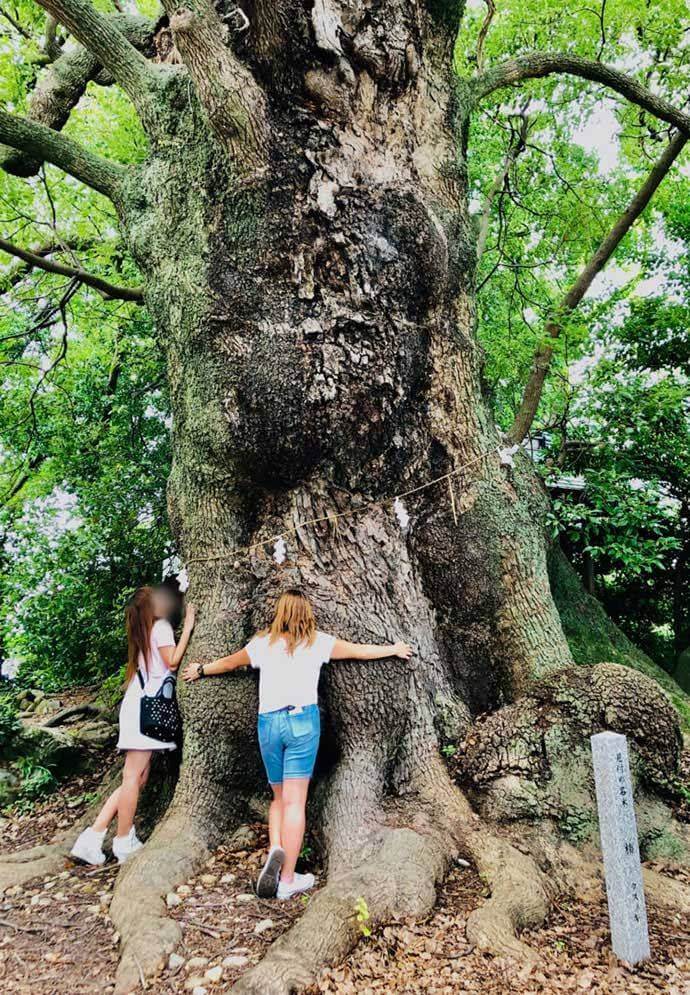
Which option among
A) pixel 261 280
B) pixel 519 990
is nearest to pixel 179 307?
pixel 261 280

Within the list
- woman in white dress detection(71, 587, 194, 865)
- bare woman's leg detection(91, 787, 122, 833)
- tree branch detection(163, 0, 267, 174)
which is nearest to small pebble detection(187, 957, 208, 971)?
woman in white dress detection(71, 587, 194, 865)

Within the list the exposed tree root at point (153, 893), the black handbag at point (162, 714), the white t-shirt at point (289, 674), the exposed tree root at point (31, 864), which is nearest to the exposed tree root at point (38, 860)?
the exposed tree root at point (31, 864)

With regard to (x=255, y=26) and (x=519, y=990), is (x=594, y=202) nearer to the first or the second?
(x=255, y=26)

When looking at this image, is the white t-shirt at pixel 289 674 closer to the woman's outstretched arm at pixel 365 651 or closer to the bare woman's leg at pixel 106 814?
the woman's outstretched arm at pixel 365 651

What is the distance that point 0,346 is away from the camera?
879 centimetres

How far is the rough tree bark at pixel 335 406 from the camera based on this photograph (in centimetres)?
416

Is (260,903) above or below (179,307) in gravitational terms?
below

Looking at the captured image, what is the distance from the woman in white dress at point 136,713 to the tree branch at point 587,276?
3713mm

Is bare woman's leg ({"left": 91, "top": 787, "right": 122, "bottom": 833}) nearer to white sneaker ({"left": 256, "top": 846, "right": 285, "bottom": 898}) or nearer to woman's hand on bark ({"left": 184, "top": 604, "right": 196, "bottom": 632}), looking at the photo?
woman's hand on bark ({"left": 184, "top": 604, "right": 196, "bottom": 632})

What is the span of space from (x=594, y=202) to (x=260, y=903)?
9.28 meters

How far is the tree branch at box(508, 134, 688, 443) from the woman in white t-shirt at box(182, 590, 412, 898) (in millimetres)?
3483

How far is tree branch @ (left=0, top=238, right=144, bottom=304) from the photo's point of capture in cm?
559

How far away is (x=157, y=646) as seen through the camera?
457 cm

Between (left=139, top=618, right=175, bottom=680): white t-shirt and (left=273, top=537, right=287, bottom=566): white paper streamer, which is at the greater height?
(left=273, top=537, right=287, bottom=566): white paper streamer
